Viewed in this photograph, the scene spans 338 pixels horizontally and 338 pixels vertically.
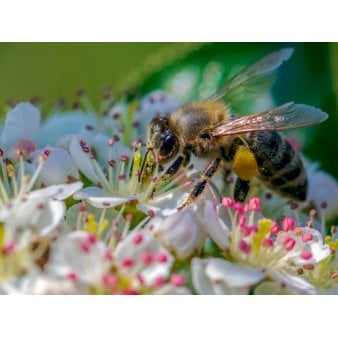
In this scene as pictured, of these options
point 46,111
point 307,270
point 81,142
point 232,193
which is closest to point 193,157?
point 232,193

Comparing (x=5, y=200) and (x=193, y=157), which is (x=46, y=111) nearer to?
(x=193, y=157)

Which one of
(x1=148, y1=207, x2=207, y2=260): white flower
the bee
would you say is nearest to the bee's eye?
the bee

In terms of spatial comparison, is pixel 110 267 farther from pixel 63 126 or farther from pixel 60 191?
pixel 63 126

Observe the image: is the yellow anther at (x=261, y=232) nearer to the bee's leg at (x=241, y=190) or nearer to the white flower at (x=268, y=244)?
the white flower at (x=268, y=244)

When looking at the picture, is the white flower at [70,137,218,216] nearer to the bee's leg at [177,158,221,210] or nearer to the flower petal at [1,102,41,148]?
the bee's leg at [177,158,221,210]

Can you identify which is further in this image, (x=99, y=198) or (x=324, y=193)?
(x=324, y=193)

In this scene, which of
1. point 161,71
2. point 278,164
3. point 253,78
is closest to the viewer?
point 278,164

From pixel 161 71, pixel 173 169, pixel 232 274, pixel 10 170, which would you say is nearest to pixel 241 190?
pixel 173 169
